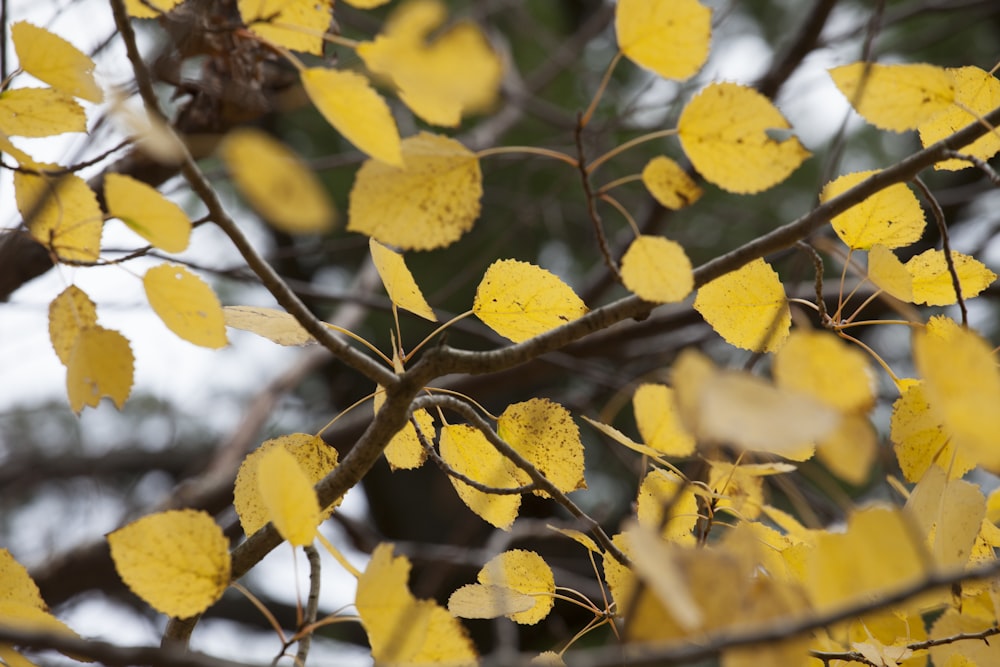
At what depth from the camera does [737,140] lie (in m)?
0.30

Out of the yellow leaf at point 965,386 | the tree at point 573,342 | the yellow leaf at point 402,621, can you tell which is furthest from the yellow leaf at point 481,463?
the yellow leaf at point 965,386

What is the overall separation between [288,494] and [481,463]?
0.14 m

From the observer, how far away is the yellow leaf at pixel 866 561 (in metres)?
0.21

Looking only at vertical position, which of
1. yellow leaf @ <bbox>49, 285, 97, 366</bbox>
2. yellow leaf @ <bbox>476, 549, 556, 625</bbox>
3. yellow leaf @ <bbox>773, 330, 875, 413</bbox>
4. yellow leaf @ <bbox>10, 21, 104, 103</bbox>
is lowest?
yellow leaf @ <bbox>476, 549, 556, 625</bbox>

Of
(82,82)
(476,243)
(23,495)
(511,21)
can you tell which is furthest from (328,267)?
(82,82)

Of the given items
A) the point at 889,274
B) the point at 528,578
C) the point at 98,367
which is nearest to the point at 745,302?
the point at 889,274

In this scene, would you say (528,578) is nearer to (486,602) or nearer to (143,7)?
(486,602)

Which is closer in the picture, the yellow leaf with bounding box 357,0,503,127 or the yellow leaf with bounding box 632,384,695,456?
the yellow leaf with bounding box 357,0,503,127

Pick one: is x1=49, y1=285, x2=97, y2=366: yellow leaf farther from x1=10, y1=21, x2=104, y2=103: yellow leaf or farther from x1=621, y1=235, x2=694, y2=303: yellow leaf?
x1=621, y1=235, x2=694, y2=303: yellow leaf

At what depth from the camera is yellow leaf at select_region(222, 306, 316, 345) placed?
0.35 m

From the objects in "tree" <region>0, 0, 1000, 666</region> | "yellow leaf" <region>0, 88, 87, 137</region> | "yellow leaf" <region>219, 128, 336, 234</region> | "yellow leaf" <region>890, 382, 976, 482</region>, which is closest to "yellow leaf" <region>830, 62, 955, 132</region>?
"tree" <region>0, 0, 1000, 666</region>

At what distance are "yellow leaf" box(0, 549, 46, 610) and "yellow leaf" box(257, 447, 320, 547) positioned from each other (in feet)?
0.41

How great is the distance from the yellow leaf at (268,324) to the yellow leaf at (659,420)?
0.17 metres

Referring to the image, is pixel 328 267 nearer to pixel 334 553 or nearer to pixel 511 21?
pixel 511 21
